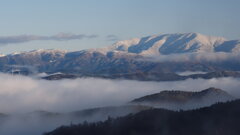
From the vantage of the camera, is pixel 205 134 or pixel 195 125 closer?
pixel 205 134

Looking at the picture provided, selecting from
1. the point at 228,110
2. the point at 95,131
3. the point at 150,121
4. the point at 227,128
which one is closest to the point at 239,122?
the point at 227,128

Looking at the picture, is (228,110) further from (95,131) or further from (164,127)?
(95,131)

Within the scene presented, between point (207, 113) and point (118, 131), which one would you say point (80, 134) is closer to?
point (118, 131)

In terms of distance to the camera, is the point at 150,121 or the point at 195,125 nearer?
the point at 195,125

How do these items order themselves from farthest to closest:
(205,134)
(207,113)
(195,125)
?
(207,113) < (195,125) < (205,134)

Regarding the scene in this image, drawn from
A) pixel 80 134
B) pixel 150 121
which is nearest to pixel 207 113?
pixel 150 121

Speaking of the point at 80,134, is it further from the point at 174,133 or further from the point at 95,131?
the point at 174,133

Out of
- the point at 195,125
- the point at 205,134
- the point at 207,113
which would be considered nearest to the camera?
the point at 205,134

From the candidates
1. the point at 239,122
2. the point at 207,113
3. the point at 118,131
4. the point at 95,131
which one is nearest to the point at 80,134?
the point at 95,131
